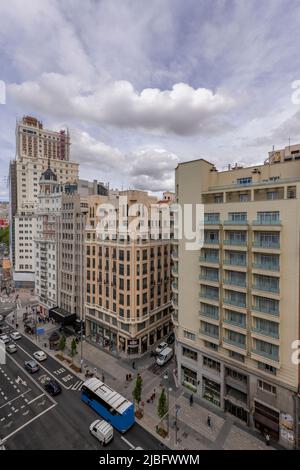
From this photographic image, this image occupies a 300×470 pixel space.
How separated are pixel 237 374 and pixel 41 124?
188496 millimetres

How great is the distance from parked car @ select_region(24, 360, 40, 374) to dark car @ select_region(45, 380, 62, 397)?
22.1ft

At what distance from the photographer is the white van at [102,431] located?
3070 centimetres

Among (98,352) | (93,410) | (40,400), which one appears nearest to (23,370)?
(40,400)

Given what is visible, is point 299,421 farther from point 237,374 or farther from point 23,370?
point 23,370

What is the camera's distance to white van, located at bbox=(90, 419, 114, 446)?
30.7 m

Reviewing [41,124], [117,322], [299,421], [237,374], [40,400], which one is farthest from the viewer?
[41,124]

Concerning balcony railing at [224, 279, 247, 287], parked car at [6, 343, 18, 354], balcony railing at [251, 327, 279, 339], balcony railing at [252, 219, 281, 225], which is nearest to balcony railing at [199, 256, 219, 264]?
balcony railing at [224, 279, 247, 287]

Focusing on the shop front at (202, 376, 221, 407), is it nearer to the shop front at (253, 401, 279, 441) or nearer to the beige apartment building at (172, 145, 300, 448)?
the beige apartment building at (172, 145, 300, 448)

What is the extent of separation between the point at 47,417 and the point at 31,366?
48.1ft

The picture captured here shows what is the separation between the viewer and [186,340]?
137 feet

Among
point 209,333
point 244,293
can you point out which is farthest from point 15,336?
point 244,293

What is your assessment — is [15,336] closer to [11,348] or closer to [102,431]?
[11,348]

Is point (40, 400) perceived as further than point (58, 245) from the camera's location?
No

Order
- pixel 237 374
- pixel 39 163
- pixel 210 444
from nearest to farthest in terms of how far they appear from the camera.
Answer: pixel 210 444
pixel 237 374
pixel 39 163
